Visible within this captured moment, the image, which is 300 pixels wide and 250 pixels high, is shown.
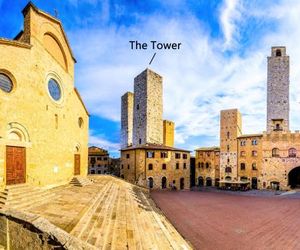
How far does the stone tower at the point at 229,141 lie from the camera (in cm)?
3997

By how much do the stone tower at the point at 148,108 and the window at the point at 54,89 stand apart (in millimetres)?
23756

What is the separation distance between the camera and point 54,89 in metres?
15.4

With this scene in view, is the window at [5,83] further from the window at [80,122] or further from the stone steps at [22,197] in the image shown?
the window at [80,122]

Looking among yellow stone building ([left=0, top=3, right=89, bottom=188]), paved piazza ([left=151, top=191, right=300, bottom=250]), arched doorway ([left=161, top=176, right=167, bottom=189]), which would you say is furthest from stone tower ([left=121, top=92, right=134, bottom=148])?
yellow stone building ([left=0, top=3, right=89, bottom=188])

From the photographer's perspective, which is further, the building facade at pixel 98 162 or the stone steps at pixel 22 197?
the building facade at pixel 98 162

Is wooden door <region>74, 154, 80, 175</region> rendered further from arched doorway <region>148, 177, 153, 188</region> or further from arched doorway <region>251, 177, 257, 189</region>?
arched doorway <region>251, 177, 257, 189</region>

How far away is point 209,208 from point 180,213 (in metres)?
3.99

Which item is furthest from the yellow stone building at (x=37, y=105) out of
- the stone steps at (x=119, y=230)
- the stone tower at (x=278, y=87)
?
the stone tower at (x=278, y=87)

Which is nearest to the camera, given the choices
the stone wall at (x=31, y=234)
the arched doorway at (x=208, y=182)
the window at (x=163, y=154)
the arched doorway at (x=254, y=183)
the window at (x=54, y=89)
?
the stone wall at (x=31, y=234)

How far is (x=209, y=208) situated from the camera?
20562 millimetres

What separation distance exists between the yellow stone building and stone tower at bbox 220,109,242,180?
1226 inches

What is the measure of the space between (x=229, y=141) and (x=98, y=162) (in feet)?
96.4

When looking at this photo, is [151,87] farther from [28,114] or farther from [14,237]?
[14,237]

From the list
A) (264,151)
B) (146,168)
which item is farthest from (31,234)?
(264,151)
